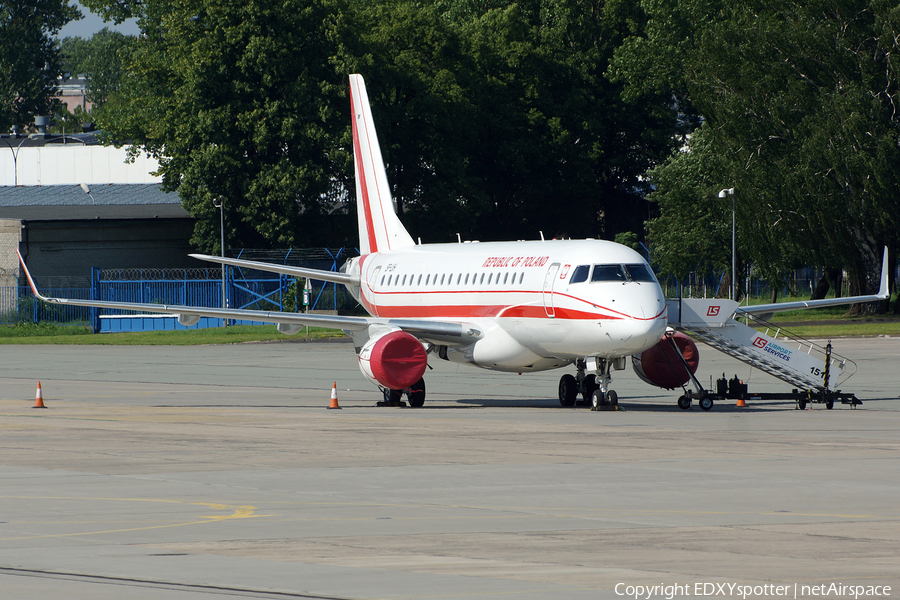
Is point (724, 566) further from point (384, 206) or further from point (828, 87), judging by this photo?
point (828, 87)

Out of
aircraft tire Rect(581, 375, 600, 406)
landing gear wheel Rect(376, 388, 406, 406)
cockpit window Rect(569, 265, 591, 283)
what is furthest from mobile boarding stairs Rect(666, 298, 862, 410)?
landing gear wheel Rect(376, 388, 406, 406)

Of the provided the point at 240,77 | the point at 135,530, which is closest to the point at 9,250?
the point at 240,77

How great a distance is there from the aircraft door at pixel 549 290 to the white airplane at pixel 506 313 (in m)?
0.03

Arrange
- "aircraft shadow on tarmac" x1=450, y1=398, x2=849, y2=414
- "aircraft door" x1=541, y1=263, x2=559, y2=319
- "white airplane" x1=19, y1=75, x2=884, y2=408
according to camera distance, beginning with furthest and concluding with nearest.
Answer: "aircraft shadow on tarmac" x1=450, y1=398, x2=849, y2=414, "aircraft door" x1=541, y1=263, x2=559, y2=319, "white airplane" x1=19, y1=75, x2=884, y2=408

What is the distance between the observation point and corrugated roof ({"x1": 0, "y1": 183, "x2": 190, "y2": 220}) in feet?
298

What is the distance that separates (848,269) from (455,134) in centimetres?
3071

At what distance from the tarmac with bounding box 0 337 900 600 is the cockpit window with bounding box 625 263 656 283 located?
10.3 feet

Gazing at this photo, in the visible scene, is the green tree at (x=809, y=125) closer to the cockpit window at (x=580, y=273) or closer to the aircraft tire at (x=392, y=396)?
the cockpit window at (x=580, y=273)

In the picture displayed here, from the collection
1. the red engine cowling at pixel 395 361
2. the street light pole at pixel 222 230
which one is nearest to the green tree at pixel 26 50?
the street light pole at pixel 222 230

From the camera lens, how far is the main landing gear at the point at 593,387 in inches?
1158

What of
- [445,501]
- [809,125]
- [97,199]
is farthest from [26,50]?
[445,501]

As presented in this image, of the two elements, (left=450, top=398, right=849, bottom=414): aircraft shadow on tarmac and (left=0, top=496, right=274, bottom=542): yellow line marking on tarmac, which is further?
(left=450, top=398, right=849, bottom=414): aircraft shadow on tarmac

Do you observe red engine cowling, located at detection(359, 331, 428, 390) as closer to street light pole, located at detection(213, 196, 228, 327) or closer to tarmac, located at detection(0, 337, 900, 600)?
tarmac, located at detection(0, 337, 900, 600)

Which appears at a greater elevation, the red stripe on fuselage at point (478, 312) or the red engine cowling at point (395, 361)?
the red stripe on fuselage at point (478, 312)
